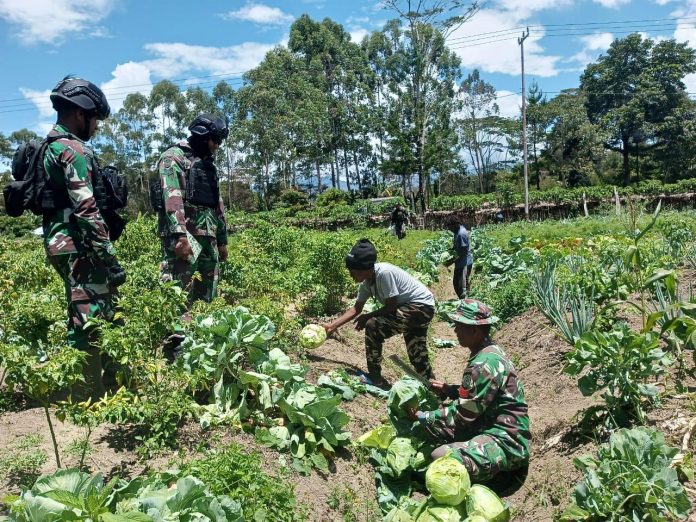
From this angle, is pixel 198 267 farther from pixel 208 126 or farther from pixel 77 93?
pixel 77 93

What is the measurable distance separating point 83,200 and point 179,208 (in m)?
1.01

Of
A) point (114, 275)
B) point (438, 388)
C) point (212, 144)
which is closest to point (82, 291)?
point (114, 275)

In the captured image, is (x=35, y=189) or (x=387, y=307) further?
(x=387, y=307)

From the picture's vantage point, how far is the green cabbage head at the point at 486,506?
3.04 metres

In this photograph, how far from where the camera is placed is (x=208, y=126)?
4.92 metres

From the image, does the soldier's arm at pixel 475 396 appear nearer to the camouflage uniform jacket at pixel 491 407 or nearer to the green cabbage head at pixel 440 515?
the camouflage uniform jacket at pixel 491 407

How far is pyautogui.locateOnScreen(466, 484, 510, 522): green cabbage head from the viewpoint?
304cm

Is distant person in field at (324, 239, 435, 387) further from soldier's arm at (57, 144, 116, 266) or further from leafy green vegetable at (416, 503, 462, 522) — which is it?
leafy green vegetable at (416, 503, 462, 522)

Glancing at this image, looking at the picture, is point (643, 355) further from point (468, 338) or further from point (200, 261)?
point (200, 261)

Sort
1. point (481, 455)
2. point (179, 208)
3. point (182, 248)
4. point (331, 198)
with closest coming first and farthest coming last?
1. point (481, 455)
2. point (182, 248)
3. point (179, 208)
4. point (331, 198)

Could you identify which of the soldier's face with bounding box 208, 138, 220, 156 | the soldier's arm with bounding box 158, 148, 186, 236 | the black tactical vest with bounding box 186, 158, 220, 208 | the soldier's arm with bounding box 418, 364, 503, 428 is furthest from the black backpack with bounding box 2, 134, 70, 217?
the soldier's arm with bounding box 418, 364, 503, 428

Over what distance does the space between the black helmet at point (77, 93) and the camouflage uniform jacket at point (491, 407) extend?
3.14 meters

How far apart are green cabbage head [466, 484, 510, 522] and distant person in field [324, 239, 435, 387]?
209cm

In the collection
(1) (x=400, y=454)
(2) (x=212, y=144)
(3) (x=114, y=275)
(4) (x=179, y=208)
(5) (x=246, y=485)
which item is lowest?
(1) (x=400, y=454)
